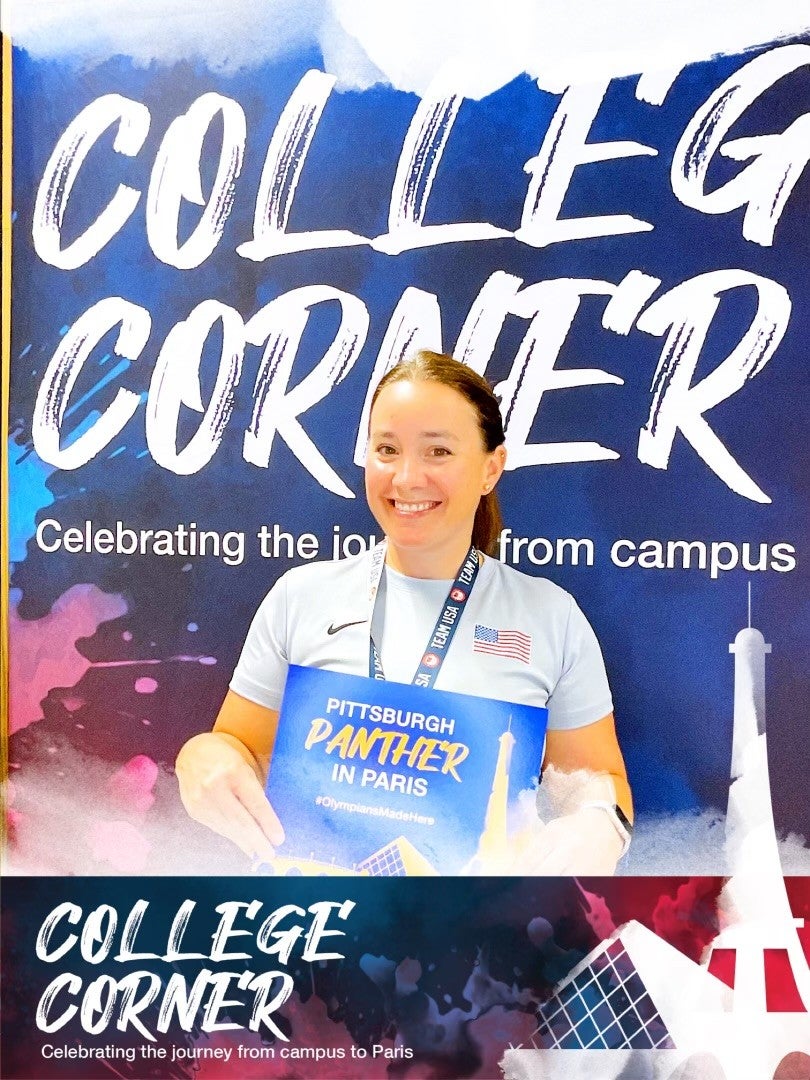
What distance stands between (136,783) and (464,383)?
3.28 feet

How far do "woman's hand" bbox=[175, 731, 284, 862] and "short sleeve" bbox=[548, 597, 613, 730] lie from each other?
579 mm

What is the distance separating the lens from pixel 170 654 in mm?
1908

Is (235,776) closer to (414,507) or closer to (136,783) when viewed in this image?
(136,783)

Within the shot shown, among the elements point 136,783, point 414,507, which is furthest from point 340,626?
point 136,783

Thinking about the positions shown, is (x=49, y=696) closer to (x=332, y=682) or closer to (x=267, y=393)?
(x=332, y=682)

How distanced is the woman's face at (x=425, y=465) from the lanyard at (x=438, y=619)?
5 cm

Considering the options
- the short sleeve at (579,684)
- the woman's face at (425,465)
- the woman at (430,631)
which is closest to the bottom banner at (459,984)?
the woman at (430,631)

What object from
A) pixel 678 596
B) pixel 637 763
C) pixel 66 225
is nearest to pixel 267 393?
pixel 66 225

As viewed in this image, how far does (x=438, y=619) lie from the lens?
188 centimetres

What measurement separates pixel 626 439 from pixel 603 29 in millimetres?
770

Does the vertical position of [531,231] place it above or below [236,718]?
above

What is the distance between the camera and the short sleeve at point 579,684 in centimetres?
187

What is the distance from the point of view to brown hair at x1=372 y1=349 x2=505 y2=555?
1837 millimetres

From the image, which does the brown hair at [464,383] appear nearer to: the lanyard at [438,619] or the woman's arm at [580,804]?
the lanyard at [438,619]
